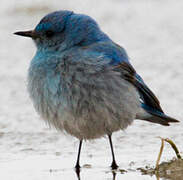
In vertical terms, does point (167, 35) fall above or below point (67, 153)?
above

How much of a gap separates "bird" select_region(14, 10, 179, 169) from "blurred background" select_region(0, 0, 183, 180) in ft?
1.34

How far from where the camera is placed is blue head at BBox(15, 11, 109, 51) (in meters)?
6.60

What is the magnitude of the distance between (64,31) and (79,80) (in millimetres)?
622

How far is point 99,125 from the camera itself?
6.56 meters

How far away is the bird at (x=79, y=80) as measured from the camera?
6.34 metres

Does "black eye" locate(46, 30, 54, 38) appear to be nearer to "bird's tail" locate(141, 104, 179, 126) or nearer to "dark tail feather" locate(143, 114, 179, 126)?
"bird's tail" locate(141, 104, 179, 126)

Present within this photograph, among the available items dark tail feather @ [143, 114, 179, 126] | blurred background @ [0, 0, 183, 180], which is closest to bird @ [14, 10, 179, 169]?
blurred background @ [0, 0, 183, 180]

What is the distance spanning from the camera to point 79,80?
6.31 metres

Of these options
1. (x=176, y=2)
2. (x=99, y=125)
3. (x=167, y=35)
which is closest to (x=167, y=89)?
(x=167, y=35)

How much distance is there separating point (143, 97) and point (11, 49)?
450cm

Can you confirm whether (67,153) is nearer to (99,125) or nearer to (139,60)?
(99,125)

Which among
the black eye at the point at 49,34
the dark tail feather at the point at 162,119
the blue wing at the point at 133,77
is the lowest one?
the dark tail feather at the point at 162,119

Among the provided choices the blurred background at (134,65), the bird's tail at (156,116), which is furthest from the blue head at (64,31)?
the blurred background at (134,65)

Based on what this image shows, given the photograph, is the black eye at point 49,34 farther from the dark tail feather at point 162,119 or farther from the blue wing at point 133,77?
the dark tail feather at point 162,119
